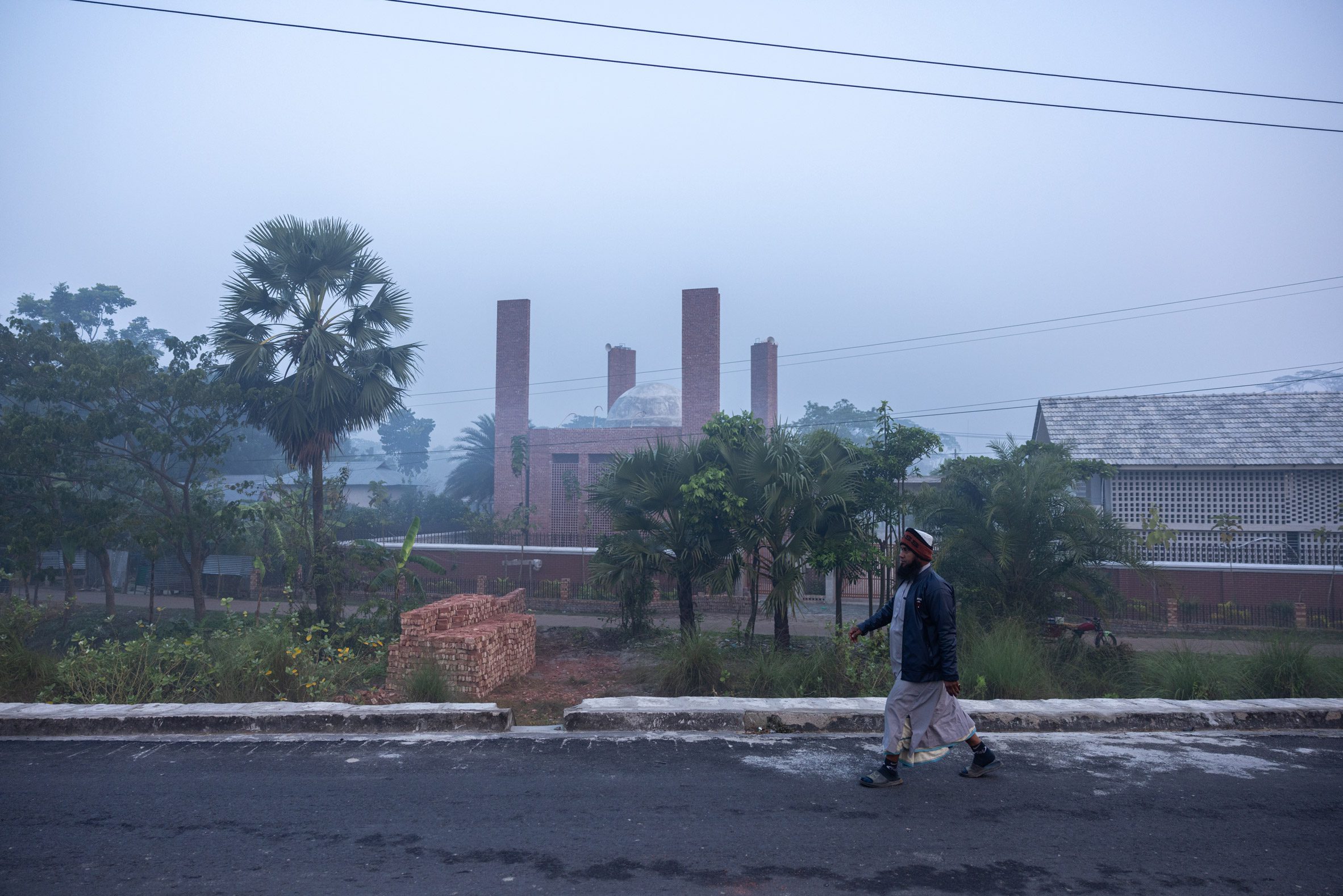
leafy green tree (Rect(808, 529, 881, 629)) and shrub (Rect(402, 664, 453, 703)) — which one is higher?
leafy green tree (Rect(808, 529, 881, 629))

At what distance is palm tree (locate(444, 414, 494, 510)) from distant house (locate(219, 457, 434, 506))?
3550mm

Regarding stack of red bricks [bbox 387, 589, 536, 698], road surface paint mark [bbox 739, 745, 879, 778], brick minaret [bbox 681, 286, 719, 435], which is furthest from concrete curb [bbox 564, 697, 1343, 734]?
brick minaret [bbox 681, 286, 719, 435]

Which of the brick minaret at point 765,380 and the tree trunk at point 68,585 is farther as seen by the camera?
the brick minaret at point 765,380

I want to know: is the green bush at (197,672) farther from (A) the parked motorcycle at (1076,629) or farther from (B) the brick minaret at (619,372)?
(B) the brick minaret at (619,372)

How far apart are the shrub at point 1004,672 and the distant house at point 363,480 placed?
30857mm

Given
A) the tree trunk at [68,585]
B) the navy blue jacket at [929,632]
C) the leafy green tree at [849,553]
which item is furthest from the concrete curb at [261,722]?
the tree trunk at [68,585]

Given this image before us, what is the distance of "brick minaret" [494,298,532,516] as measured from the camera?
114 feet

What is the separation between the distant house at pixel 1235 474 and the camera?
19016 mm

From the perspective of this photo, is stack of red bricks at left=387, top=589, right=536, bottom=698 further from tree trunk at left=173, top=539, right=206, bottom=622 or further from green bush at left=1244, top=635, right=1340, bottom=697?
green bush at left=1244, top=635, right=1340, bottom=697

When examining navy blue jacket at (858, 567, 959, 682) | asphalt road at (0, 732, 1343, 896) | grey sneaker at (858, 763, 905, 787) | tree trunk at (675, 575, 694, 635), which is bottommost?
asphalt road at (0, 732, 1343, 896)

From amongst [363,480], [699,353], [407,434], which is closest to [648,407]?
[699,353]

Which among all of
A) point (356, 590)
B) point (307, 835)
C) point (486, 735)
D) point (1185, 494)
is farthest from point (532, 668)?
point (1185, 494)

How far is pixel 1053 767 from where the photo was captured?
16.3 feet

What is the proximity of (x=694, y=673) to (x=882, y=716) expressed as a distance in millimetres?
3169
